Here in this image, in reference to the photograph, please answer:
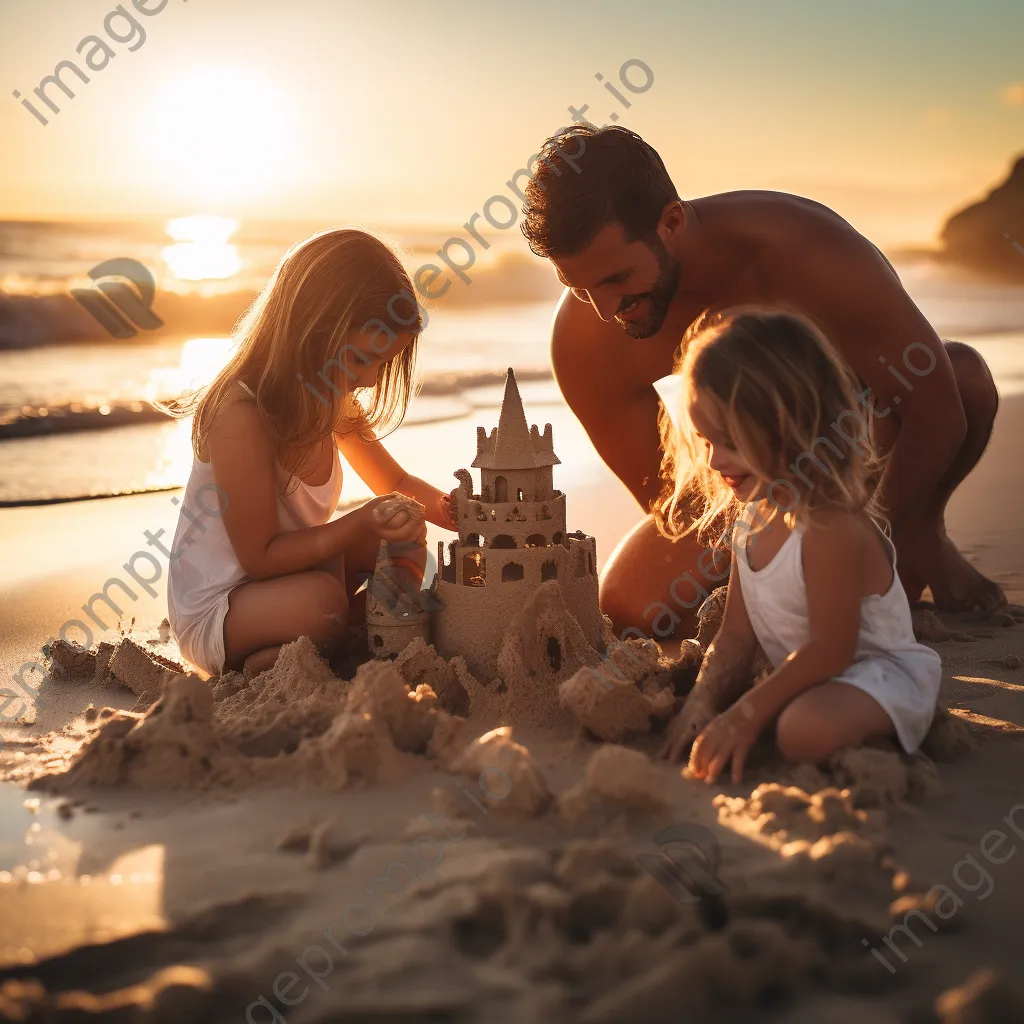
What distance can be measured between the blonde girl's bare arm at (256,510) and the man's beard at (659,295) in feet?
4.61

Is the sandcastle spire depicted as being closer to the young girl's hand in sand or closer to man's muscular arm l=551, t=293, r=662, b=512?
the young girl's hand in sand

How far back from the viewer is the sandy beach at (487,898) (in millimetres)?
1909

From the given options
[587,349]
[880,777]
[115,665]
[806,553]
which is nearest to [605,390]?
[587,349]

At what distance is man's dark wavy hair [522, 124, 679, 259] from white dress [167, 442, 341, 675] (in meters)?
1.37

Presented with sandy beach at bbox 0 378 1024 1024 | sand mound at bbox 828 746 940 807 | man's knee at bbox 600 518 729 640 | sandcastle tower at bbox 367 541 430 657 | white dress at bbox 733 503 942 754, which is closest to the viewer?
sandy beach at bbox 0 378 1024 1024

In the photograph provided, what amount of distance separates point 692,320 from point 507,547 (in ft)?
5.37

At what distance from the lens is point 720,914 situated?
6.90 ft

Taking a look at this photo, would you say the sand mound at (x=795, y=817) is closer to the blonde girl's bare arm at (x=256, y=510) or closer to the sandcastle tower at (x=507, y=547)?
the sandcastle tower at (x=507, y=547)

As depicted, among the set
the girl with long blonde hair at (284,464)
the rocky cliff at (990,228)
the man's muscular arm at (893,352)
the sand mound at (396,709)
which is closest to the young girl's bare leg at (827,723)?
the sand mound at (396,709)

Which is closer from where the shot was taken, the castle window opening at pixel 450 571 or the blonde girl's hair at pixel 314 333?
the castle window opening at pixel 450 571

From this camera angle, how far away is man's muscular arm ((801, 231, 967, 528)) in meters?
4.48

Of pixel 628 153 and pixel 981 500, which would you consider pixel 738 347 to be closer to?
pixel 628 153

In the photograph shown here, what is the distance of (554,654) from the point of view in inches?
141

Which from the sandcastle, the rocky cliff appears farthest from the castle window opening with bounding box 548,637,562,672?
the rocky cliff
